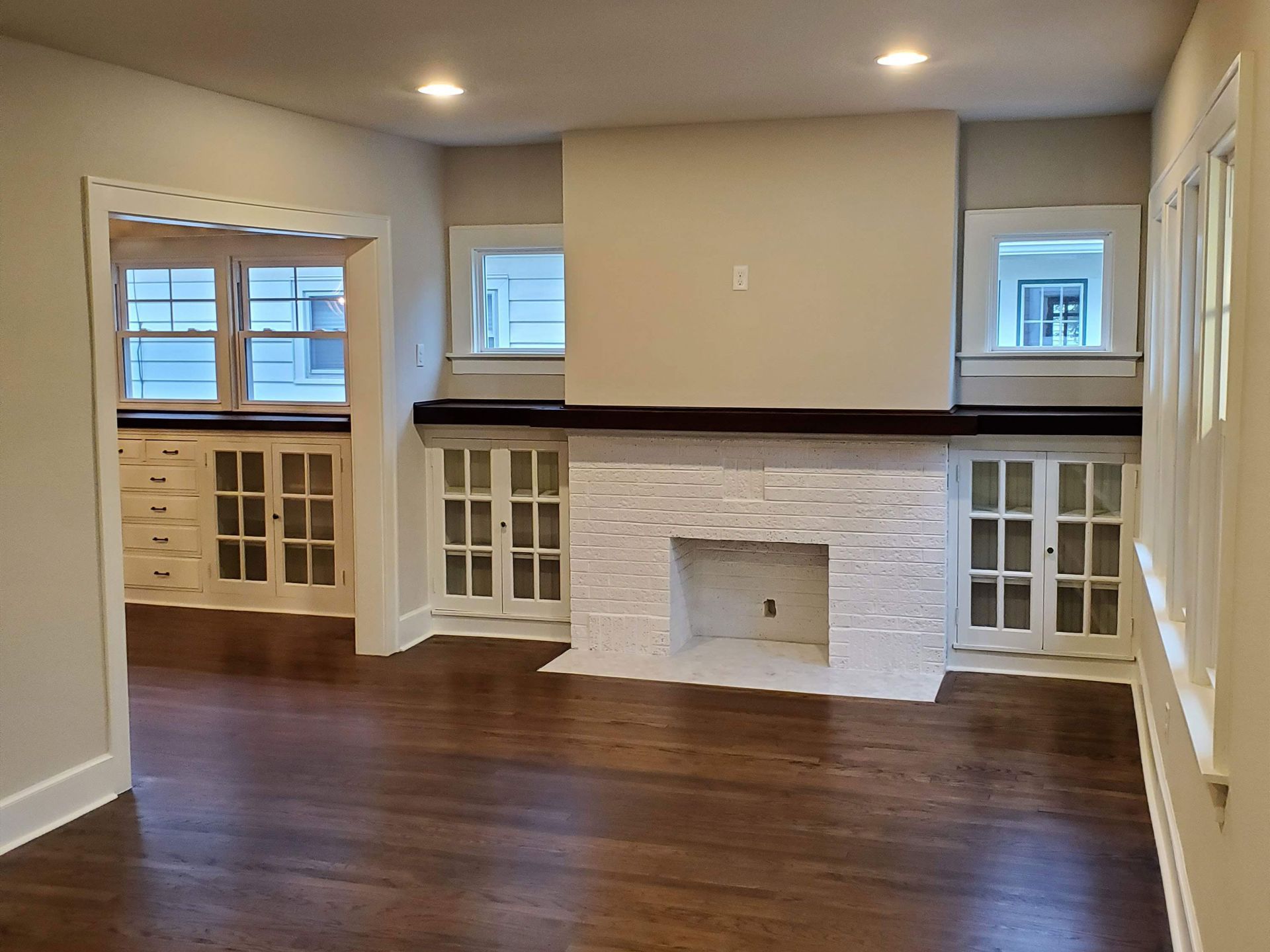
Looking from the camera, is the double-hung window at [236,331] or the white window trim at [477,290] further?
the double-hung window at [236,331]

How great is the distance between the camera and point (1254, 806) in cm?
186

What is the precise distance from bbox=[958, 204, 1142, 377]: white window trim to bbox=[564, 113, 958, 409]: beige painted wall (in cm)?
35

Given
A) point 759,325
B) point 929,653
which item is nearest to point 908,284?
point 759,325

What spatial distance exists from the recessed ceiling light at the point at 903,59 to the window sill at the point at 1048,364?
1.66 meters

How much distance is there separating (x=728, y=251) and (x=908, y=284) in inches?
31.0

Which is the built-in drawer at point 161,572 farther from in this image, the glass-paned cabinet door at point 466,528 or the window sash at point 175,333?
the glass-paned cabinet door at point 466,528

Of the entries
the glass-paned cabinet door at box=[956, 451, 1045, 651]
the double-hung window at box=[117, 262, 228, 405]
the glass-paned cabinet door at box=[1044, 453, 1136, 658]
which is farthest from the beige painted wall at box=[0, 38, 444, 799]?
the glass-paned cabinet door at box=[1044, 453, 1136, 658]

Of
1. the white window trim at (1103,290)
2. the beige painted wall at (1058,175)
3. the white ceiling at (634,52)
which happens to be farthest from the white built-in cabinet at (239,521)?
the beige painted wall at (1058,175)

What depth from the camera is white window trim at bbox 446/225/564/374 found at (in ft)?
19.2

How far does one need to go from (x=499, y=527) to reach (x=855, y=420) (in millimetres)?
1887

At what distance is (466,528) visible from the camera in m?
5.96

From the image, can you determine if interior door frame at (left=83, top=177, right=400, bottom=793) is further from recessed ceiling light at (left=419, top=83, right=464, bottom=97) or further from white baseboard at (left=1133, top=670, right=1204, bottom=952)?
white baseboard at (left=1133, top=670, right=1204, bottom=952)

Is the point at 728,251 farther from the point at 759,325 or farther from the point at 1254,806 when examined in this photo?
the point at 1254,806

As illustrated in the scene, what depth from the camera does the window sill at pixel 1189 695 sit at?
2229 millimetres
